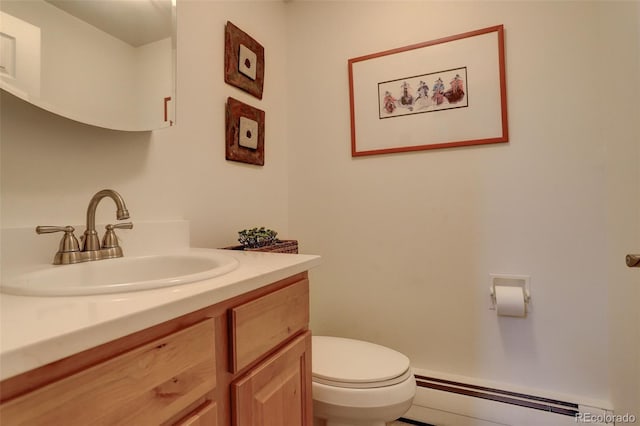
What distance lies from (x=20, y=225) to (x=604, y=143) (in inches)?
74.0

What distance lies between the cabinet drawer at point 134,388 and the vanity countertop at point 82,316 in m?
0.04

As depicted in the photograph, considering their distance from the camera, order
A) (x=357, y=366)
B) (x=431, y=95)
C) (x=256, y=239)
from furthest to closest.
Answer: (x=431, y=95) → (x=256, y=239) → (x=357, y=366)

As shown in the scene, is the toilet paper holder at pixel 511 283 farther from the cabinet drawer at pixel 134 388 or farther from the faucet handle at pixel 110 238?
the faucet handle at pixel 110 238

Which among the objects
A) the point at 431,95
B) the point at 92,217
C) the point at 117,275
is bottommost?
the point at 117,275

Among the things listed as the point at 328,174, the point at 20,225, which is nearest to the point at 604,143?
the point at 328,174

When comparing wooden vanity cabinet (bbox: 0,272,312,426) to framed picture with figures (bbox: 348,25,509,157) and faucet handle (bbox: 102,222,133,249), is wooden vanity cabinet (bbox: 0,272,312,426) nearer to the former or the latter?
faucet handle (bbox: 102,222,133,249)

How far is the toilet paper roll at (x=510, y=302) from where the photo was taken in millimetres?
1231

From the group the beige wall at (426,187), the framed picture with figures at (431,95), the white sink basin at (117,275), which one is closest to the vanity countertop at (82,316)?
the white sink basin at (117,275)

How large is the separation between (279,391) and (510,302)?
39.6 inches

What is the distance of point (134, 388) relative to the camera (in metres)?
0.42

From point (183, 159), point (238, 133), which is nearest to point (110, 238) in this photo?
point (183, 159)

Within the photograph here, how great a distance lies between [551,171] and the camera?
1249 millimetres

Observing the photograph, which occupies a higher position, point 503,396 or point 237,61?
point 237,61

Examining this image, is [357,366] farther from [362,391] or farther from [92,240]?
[92,240]
